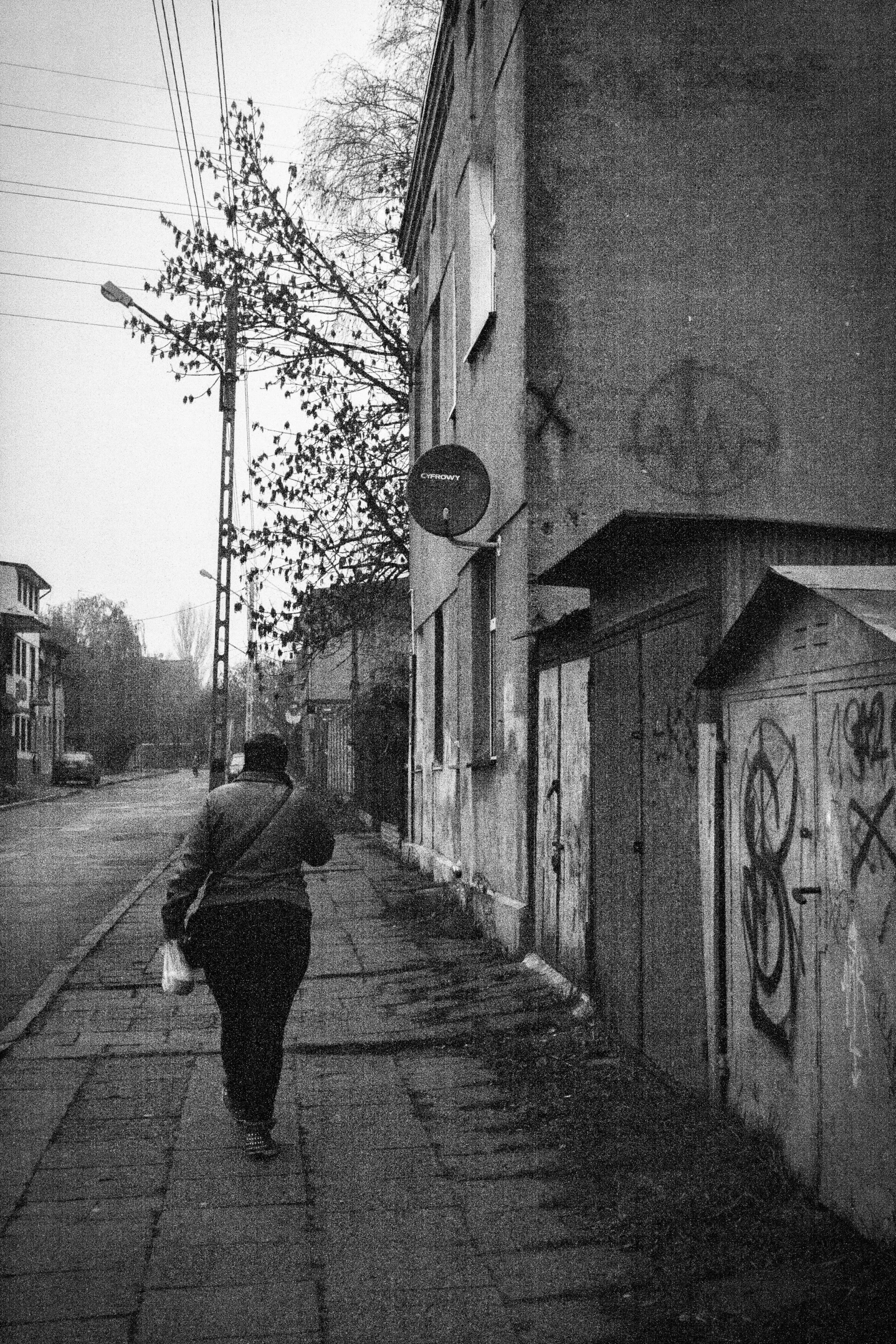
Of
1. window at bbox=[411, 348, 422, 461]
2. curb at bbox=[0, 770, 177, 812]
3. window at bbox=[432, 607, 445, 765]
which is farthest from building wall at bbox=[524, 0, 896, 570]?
curb at bbox=[0, 770, 177, 812]

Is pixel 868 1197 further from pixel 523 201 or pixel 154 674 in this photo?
pixel 154 674

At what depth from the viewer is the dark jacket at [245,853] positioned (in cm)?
582

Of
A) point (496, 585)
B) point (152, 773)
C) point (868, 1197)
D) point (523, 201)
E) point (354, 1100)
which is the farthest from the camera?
point (152, 773)

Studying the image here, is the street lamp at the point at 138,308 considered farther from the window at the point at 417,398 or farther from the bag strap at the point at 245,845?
the bag strap at the point at 245,845

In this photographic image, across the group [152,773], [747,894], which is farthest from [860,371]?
[152,773]

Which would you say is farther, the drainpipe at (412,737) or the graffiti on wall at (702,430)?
the drainpipe at (412,737)

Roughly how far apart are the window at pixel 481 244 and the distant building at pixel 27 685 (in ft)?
132

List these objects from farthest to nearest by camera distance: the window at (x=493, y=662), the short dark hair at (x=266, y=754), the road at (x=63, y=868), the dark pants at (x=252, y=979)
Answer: the window at (x=493, y=662) → the road at (x=63, y=868) → the short dark hair at (x=266, y=754) → the dark pants at (x=252, y=979)

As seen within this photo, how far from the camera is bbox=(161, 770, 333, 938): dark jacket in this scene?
582cm

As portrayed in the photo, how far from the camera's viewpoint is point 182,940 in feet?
19.4

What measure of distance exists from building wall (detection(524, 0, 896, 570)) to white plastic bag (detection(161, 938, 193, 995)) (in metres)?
4.65

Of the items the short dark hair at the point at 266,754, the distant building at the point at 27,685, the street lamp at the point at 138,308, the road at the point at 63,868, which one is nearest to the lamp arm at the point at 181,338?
the street lamp at the point at 138,308

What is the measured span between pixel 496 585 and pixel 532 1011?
4.29 m

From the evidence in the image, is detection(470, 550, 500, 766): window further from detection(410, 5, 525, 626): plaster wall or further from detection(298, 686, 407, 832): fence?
detection(298, 686, 407, 832): fence
